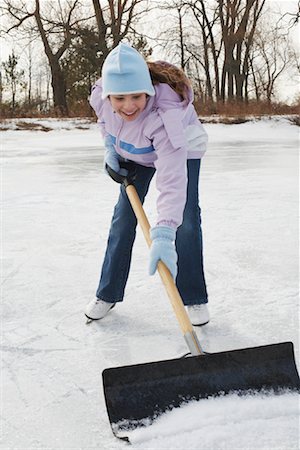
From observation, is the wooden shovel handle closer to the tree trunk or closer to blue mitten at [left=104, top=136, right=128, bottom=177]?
blue mitten at [left=104, top=136, right=128, bottom=177]

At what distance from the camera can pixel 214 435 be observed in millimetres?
1475

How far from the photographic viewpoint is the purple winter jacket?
1.84 meters

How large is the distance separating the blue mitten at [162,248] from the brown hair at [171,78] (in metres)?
0.47

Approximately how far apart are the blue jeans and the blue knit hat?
398 mm

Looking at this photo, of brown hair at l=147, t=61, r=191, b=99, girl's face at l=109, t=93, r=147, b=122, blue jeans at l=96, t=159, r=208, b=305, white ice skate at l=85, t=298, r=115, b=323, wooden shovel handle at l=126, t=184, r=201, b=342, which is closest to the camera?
wooden shovel handle at l=126, t=184, r=201, b=342

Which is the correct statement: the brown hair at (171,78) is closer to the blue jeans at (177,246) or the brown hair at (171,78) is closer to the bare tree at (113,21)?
the blue jeans at (177,246)

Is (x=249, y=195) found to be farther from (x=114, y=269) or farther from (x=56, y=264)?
(x=114, y=269)

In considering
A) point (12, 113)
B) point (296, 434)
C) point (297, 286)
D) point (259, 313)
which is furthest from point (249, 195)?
point (12, 113)

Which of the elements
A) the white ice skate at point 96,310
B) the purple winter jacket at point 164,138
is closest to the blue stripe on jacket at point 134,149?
the purple winter jacket at point 164,138

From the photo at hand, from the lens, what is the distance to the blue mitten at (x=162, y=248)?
1.76 metres

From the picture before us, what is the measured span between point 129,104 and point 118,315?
2.96 ft

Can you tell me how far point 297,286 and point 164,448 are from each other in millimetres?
1367

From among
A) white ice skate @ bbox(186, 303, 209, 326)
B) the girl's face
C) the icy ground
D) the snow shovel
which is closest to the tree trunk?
the icy ground

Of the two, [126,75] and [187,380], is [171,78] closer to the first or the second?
[126,75]
